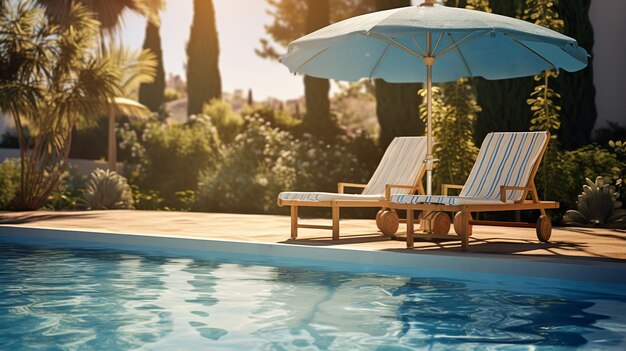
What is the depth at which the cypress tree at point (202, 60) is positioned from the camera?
100 feet

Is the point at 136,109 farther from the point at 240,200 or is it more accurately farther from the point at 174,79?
the point at 174,79

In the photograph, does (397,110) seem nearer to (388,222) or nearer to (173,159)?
(173,159)

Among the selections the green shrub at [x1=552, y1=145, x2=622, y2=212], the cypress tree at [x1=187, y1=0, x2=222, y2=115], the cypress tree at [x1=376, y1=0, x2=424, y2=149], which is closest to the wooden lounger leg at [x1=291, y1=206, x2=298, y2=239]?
the green shrub at [x1=552, y1=145, x2=622, y2=212]

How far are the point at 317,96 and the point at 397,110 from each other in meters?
6.86

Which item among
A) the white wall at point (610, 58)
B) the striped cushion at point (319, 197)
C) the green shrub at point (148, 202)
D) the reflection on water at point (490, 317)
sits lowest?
the reflection on water at point (490, 317)

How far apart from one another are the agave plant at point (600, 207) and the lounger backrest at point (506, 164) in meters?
2.54

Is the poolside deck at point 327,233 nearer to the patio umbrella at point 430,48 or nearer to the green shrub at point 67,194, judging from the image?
the patio umbrella at point 430,48

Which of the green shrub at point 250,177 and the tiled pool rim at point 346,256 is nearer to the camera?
the tiled pool rim at point 346,256

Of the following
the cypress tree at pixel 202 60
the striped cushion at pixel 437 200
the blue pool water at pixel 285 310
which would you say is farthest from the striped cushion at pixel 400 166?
the cypress tree at pixel 202 60

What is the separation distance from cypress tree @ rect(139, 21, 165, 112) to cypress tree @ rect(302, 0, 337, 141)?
12.9m

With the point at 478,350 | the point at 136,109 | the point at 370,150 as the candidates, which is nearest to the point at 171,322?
the point at 478,350

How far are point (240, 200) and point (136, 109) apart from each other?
5914 mm

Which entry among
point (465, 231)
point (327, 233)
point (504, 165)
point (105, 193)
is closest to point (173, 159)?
point (105, 193)

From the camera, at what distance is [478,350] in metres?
4.60
